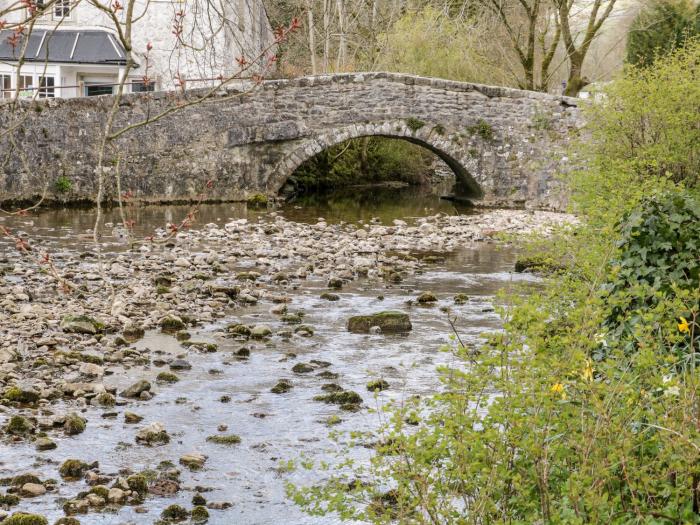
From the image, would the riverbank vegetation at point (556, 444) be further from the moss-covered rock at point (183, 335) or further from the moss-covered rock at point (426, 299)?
the moss-covered rock at point (426, 299)

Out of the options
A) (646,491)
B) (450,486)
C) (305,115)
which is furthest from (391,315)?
(305,115)

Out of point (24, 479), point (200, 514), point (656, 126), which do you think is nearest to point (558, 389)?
point (200, 514)

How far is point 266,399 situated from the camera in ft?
21.3

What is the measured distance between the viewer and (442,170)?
98.9 feet

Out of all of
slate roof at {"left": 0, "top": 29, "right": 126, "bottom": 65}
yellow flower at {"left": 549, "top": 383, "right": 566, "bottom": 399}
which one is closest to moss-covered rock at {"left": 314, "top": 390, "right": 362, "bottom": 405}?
yellow flower at {"left": 549, "top": 383, "right": 566, "bottom": 399}

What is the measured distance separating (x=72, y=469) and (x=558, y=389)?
2960 mm

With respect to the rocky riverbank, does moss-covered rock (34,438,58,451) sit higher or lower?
lower

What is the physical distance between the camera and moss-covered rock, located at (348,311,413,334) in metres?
8.55

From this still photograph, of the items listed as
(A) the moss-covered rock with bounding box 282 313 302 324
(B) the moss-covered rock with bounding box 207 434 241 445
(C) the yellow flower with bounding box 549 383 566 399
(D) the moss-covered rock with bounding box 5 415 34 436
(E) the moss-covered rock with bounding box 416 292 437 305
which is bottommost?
(B) the moss-covered rock with bounding box 207 434 241 445

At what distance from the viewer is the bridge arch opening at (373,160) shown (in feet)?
62.8

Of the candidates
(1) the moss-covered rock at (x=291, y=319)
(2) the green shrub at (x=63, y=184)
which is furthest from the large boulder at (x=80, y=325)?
(2) the green shrub at (x=63, y=184)

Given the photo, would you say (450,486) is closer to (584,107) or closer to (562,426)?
(562,426)

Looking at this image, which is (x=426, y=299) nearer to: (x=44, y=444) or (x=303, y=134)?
(x=44, y=444)

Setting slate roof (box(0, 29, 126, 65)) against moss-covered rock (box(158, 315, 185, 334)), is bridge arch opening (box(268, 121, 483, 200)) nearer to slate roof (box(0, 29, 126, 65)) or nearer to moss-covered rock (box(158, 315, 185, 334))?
slate roof (box(0, 29, 126, 65))
